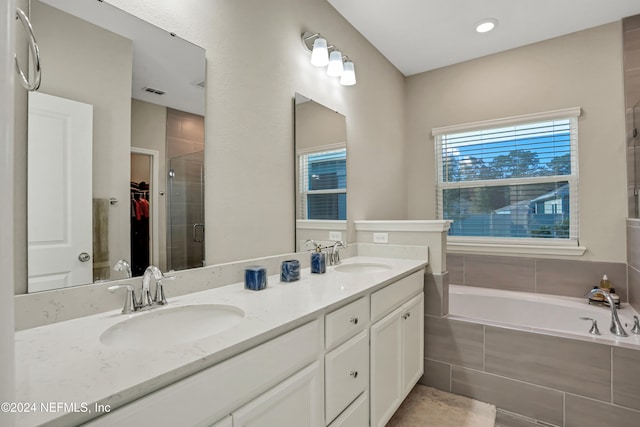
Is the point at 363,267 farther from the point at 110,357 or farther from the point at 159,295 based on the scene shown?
the point at 110,357

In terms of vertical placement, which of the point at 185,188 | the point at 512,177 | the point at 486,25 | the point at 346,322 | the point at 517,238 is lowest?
the point at 346,322

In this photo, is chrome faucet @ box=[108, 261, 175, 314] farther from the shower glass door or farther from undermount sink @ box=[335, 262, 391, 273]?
undermount sink @ box=[335, 262, 391, 273]

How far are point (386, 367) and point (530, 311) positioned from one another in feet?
5.57

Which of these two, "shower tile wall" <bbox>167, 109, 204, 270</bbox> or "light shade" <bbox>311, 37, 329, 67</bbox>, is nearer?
"shower tile wall" <bbox>167, 109, 204, 270</bbox>

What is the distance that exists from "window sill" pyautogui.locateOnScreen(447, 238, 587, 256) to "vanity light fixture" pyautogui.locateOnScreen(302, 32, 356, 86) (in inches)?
75.2

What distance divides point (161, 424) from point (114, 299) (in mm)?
589

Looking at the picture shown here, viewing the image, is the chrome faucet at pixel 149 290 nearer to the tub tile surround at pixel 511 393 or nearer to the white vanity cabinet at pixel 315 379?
the white vanity cabinet at pixel 315 379

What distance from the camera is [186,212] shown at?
1.37 m

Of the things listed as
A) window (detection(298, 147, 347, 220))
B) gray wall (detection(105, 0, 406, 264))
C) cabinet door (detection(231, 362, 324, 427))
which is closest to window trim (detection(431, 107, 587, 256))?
gray wall (detection(105, 0, 406, 264))

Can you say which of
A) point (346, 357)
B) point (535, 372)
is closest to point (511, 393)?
point (535, 372)

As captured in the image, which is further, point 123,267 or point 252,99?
point 252,99

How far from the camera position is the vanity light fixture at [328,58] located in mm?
2031

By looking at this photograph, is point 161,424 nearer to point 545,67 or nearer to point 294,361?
point 294,361

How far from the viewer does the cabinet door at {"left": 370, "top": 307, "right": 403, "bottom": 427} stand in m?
1.52
